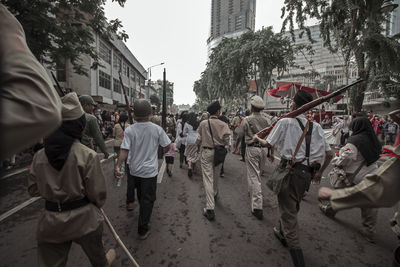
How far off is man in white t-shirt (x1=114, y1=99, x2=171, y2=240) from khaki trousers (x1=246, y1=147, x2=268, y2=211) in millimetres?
1842

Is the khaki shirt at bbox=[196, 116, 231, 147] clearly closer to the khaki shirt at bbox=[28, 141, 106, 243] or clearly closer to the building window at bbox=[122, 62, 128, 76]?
the khaki shirt at bbox=[28, 141, 106, 243]

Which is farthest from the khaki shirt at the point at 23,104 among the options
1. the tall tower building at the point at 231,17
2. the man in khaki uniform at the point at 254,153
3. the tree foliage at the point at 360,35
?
the tall tower building at the point at 231,17

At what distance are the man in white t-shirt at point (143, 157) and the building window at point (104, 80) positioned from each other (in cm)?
2167

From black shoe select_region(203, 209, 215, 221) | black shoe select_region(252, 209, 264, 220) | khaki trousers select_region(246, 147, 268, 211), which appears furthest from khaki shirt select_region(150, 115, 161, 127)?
black shoe select_region(252, 209, 264, 220)

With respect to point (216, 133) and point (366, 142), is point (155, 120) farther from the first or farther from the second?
point (366, 142)

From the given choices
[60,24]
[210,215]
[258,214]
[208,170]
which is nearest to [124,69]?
[60,24]

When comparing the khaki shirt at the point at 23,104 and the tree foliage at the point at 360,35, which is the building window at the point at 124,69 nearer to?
the tree foliage at the point at 360,35

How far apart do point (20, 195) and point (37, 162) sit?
160 inches

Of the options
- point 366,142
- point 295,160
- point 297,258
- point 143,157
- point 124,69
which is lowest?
point 297,258

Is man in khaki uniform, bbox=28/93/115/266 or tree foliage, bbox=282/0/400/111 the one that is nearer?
man in khaki uniform, bbox=28/93/115/266

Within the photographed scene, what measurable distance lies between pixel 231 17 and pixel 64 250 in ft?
331

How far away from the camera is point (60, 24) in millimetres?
6090

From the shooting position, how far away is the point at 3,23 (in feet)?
2.11

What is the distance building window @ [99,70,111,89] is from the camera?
70.2ft
